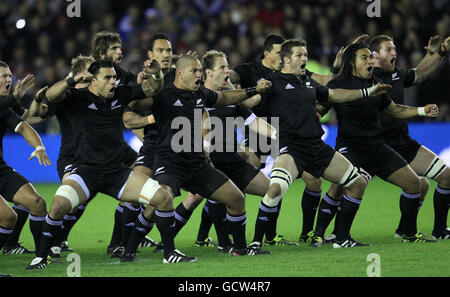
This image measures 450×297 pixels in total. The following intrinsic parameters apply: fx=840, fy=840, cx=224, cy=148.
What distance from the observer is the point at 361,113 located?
31.3 feet

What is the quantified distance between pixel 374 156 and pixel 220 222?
6.26ft

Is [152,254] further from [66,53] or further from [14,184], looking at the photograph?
[66,53]

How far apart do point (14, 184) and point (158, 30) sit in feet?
36.8

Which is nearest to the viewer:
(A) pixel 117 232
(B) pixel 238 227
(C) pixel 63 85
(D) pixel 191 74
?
(C) pixel 63 85

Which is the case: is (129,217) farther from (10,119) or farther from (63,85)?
(63,85)

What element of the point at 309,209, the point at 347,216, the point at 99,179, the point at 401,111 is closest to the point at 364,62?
the point at 401,111

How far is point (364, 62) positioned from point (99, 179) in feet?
10.9

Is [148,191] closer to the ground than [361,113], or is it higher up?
closer to the ground

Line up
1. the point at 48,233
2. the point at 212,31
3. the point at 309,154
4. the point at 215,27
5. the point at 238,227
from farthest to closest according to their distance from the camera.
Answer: the point at 215,27, the point at 212,31, the point at 309,154, the point at 238,227, the point at 48,233

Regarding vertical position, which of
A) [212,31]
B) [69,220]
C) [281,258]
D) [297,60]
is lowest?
[281,258]

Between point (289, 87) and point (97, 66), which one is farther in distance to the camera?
point (289, 87)

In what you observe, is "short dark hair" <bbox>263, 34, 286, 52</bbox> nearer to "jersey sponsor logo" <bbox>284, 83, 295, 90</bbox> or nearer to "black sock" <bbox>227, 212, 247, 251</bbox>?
"jersey sponsor logo" <bbox>284, 83, 295, 90</bbox>

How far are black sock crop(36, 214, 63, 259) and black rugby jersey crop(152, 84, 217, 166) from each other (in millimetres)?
1313

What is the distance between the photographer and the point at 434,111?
30.9 feet
